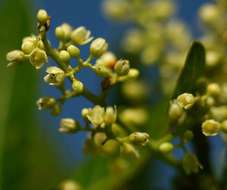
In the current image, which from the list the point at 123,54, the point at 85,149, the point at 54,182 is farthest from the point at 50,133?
the point at 85,149

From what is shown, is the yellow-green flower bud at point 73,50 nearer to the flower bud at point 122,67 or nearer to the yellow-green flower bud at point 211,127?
the flower bud at point 122,67

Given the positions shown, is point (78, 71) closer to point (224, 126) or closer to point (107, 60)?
point (107, 60)

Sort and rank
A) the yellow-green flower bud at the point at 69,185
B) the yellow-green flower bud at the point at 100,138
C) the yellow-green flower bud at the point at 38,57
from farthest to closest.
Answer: the yellow-green flower bud at the point at 69,185 < the yellow-green flower bud at the point at 100,138 < the yellow-green flower bud at the point at 38,57

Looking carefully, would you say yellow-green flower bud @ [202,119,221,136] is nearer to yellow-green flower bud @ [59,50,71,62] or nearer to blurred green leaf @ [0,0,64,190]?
yellow-green flower bud @ [59,50,71,62]

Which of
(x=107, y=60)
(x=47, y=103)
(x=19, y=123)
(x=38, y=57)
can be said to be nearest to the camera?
(x=38, y=57)

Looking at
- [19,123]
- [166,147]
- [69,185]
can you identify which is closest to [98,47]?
[166,147]

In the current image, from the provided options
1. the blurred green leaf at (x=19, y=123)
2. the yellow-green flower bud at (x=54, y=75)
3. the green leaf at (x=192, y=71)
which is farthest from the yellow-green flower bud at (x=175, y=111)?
the blurred green leaf at (x=19, y=123)

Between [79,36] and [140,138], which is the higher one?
[79,36]
